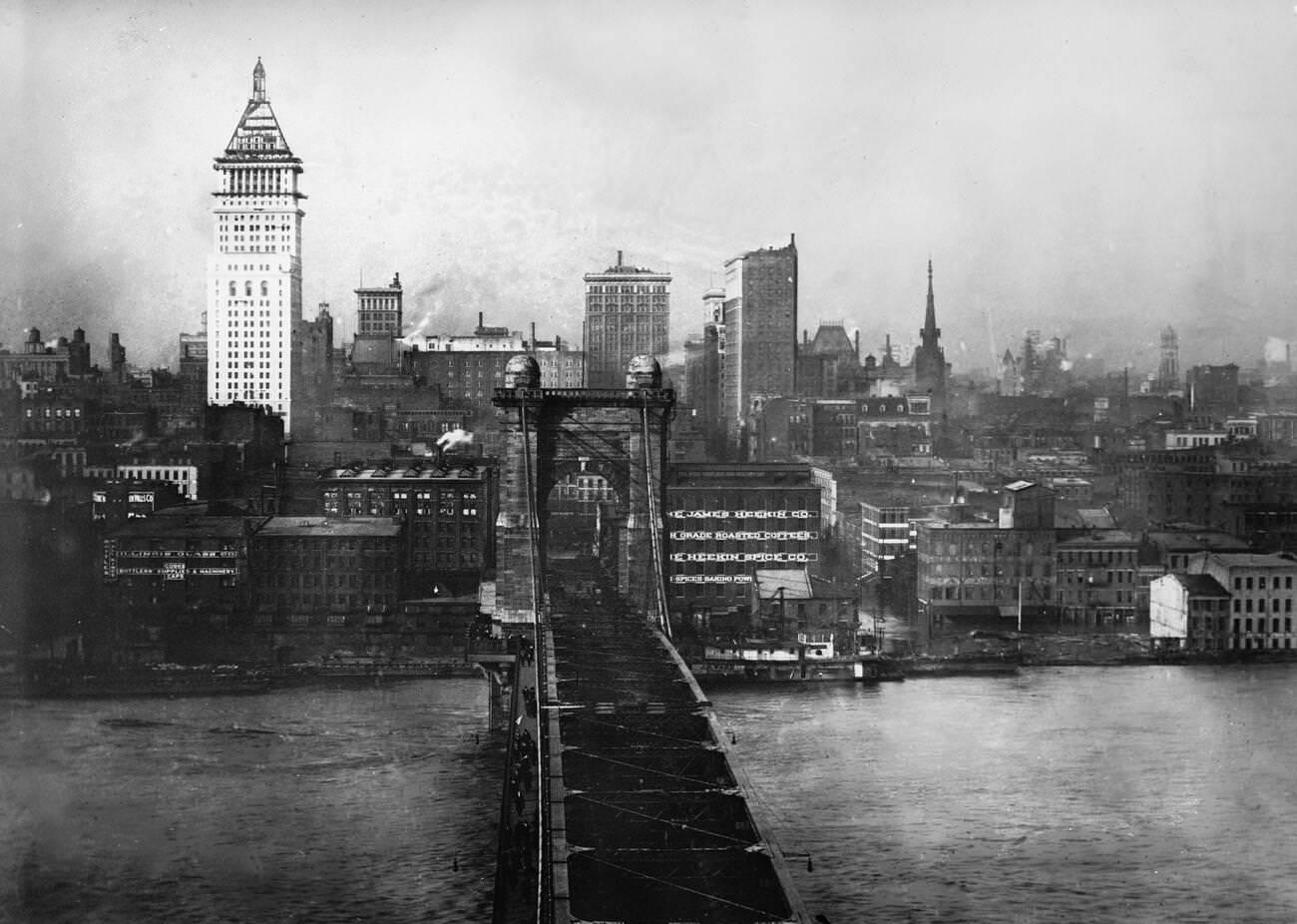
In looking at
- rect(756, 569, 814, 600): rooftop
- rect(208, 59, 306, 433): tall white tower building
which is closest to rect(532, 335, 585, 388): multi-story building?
rect(208, 59, 306, 433): tall white tower building

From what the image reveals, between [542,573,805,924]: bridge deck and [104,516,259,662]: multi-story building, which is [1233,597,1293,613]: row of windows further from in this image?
[104,516,259,662]: multi-story building

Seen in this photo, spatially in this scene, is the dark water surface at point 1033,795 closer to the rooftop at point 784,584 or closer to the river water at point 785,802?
the river water at point 785,802

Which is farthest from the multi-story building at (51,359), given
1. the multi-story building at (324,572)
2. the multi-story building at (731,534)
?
the multi-story building at (731,534)

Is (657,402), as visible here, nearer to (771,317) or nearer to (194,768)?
(194,768)

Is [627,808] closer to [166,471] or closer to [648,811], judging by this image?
[648,811]

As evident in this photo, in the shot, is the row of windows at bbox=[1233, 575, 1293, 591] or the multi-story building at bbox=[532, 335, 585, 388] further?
the multi-story building at bbox=[532, 335, 585, 388]

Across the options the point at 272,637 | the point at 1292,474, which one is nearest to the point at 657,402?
the point at 272,637
